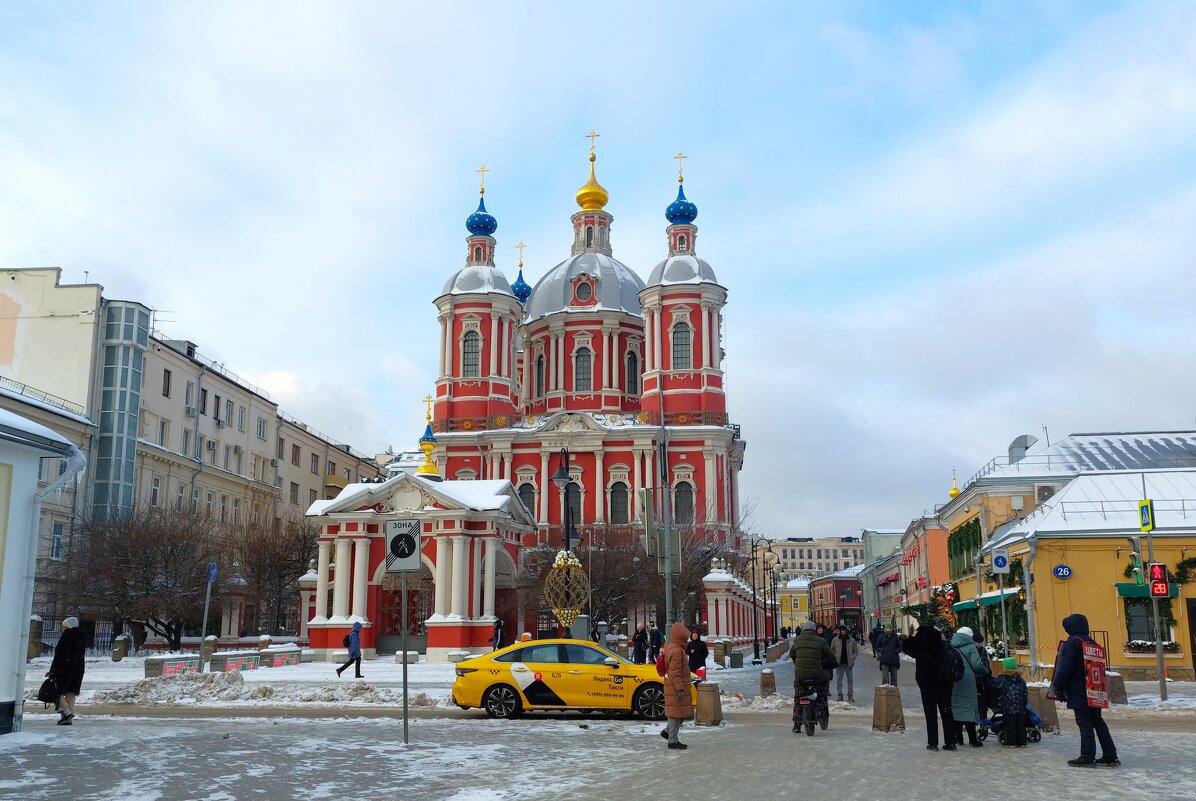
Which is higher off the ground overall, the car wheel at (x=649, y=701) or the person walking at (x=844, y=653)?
the person walking at (x=844, y=653)

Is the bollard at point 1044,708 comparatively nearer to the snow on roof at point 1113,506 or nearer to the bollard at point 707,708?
the bollard at point 707,708

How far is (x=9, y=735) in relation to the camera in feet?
42.1

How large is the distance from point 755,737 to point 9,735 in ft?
29.6

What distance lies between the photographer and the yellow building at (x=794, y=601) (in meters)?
144

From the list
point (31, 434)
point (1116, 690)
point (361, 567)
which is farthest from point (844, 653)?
point (361, 567)

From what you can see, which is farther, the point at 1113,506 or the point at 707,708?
the point at 1113,506

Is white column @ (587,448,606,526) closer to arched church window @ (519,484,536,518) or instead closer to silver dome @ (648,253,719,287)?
arched church window @ (519,484,536,518)

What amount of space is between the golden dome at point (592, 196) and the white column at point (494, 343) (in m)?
11.3

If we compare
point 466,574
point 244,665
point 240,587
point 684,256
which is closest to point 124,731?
point 244,665

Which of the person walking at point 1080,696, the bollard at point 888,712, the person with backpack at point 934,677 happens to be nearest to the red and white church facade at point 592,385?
the bollard at point 888,712

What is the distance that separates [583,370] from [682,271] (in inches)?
324

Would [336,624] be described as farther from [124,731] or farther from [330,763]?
[330,763]

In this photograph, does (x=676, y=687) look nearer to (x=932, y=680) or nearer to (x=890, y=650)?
(x=932, y=680)

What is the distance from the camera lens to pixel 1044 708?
1526 cm
